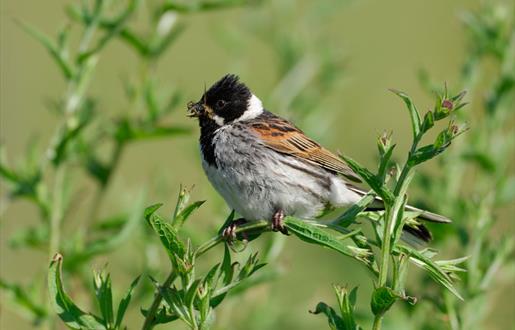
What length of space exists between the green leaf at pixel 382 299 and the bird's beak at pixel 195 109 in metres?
2.07

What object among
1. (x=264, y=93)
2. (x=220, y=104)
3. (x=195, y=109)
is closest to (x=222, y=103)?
(x=220, y=104)

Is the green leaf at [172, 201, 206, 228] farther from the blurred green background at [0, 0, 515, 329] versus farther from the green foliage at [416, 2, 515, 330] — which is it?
the green foliage at [416, 2, 515, 330]

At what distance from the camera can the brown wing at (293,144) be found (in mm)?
3836

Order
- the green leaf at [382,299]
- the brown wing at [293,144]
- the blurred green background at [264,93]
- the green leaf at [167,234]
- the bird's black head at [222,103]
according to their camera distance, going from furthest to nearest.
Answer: the blurred green background at [264,93] < the bird's black head at [222,103] < the brown wing at [293,144] < the green leaf at [167,234] < the green leaf at [382,299]

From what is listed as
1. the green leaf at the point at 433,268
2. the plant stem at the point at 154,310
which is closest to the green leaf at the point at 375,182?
the green leaf at the point at 433,268

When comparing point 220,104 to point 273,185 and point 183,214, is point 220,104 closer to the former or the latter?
point 273,185

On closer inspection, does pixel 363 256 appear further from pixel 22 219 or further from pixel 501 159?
pixel 22 219

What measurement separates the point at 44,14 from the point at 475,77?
454 centimetres

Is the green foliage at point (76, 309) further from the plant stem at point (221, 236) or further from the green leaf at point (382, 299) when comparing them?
the green leaf at point (382, 299)

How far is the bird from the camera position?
11.7 feet

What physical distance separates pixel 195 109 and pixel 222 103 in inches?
Result: 5.2

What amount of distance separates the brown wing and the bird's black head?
0.13 metres

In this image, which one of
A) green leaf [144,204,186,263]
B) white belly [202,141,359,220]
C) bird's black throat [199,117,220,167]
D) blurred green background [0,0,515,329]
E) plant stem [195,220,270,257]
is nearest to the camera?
green leaf [144,204,186,263]

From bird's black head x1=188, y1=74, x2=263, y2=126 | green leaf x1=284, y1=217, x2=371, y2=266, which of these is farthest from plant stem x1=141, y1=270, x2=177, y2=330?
bird's black head x1=188, y1=74, x2=263, y2=126
